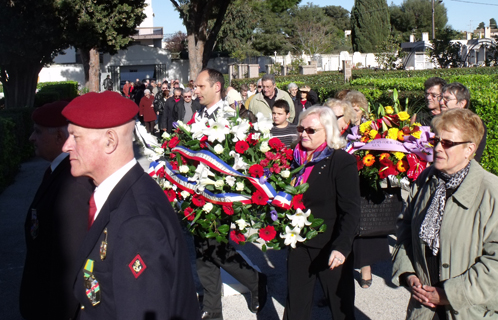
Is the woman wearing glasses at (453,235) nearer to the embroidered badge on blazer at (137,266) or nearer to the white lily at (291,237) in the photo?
the white lily at (291,237)

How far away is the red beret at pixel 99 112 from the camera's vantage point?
83.3 inches

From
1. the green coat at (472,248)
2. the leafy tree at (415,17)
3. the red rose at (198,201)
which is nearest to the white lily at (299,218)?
the red rose at (198,201)

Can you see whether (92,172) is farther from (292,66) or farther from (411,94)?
(292,66)

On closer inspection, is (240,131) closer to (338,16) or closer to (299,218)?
(299,218)

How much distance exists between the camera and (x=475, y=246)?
275cm

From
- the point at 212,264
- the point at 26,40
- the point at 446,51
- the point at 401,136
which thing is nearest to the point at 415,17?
the point at 446,51

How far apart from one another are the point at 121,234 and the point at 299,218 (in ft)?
6.25

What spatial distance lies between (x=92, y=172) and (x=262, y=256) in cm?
471

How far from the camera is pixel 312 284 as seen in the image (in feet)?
12.9

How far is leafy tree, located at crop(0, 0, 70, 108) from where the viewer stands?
60.0 feet

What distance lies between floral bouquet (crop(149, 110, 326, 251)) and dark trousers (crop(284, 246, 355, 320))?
0.68 feet

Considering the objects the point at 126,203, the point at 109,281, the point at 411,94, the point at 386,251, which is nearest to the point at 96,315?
the point at 109,281

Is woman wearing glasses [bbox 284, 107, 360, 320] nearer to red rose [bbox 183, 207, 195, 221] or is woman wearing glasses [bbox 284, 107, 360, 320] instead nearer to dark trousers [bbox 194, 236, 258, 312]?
red rose [bbox 183, 207, 195, 221]

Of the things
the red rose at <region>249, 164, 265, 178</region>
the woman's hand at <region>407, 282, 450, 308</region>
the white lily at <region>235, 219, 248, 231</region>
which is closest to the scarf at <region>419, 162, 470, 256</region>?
the woman's hand at <region>407, 282, 450, 308</region>
